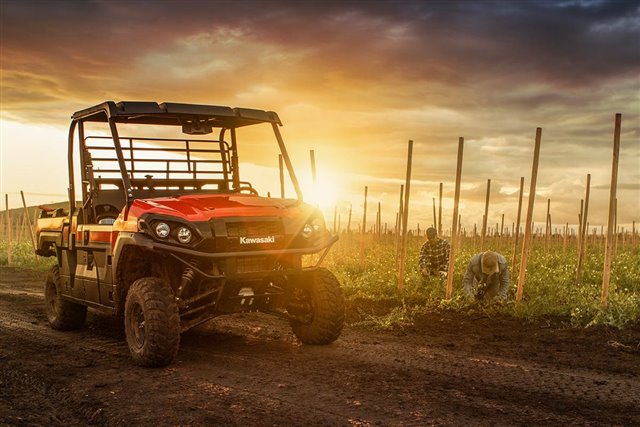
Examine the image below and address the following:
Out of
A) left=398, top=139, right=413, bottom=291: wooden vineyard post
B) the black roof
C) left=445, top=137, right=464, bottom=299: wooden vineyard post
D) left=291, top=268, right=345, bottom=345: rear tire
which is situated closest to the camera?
the black roof

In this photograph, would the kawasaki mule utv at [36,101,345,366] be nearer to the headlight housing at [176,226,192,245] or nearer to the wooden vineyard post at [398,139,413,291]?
the headlight housing at [176,226,192,245]

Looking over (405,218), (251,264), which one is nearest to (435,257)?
(405,218)

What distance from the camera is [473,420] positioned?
5.32m

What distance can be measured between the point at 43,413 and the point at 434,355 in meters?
4.21

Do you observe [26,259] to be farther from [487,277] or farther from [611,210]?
[611,210]

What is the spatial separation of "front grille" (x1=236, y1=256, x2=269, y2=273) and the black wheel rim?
3.94 ft

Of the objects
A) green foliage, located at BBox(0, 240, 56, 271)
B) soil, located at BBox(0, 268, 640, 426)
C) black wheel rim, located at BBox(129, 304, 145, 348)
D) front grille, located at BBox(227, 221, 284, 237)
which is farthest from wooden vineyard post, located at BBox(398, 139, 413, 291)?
green foliage, located at BBox(0, 240, 56, 271)

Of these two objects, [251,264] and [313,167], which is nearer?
[251,264]

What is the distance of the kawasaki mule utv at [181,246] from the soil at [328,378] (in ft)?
1.67

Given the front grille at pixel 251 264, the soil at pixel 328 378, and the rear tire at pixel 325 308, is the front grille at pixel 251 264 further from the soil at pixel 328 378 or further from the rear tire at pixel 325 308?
the soil at pixel 328 378

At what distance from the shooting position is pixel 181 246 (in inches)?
271

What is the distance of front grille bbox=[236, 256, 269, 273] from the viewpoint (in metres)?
7.09

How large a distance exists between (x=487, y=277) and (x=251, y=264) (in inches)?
258

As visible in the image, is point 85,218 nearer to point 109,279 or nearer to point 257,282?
point 109,279
